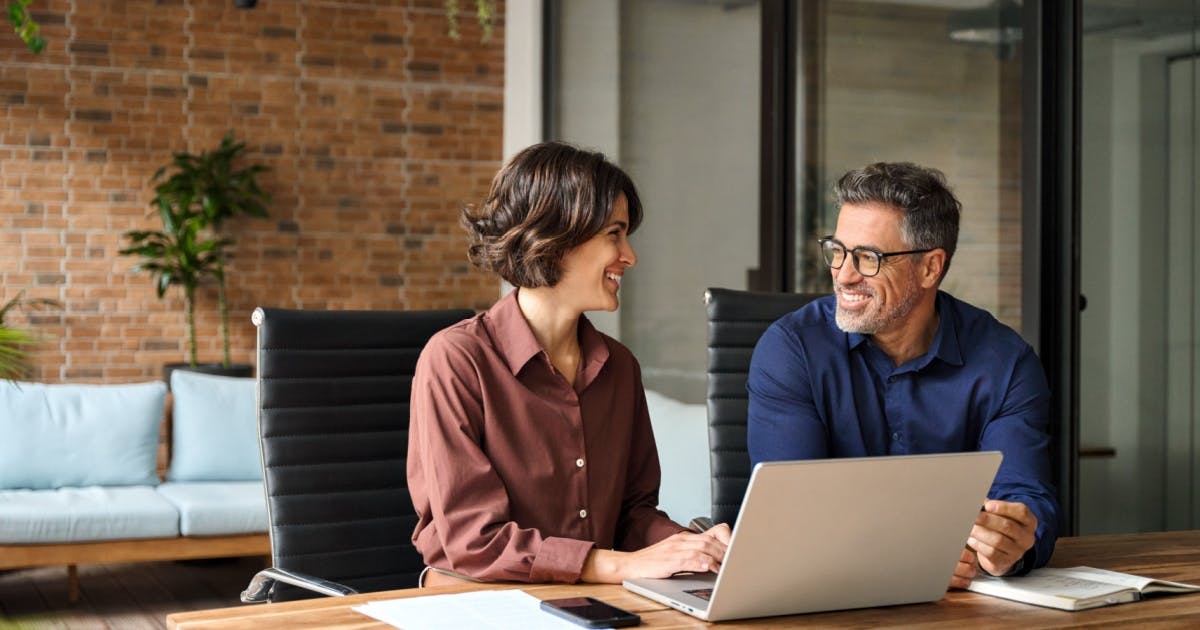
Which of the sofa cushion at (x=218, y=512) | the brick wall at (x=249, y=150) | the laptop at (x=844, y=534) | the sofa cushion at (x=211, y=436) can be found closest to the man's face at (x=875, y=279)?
the laptop at (x=844, y=534)

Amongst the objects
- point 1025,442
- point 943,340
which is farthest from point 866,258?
point 1025,442

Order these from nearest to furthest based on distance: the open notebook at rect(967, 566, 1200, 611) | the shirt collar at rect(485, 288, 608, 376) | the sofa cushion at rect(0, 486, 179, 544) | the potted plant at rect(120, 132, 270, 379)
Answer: the open notebook at rect(967, 566, 1200, 611), the shirt collar at rect(485, 288, 608, 376), the sofa cushion at rect(0, 486, 179, 544), the potted plant at rect(120, 132, 270, 379)

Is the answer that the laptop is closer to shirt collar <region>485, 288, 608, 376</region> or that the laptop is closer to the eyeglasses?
shirt collar <region>485, 288, 608, 376</region>

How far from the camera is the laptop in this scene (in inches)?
55.3

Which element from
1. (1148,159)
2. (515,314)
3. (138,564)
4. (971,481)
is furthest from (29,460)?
(971,481)

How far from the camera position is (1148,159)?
9.95ft

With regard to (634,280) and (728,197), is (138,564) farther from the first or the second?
(728,197)

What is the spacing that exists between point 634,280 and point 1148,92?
105 inches

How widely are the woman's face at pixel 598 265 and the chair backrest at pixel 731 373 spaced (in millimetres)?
573

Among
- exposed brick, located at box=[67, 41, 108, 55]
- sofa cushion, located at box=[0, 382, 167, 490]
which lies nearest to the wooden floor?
sofa cushion, located at box=[0, 382, 167, 490]

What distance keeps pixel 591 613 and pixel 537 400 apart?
1.73 ft

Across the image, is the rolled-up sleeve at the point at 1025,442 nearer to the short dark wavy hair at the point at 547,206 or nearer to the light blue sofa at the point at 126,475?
the short dark wavy hair at the point at 547,206

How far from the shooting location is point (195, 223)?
6863 millimetres

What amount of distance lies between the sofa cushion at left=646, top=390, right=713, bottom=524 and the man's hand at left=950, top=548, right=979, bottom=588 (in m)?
2.47
